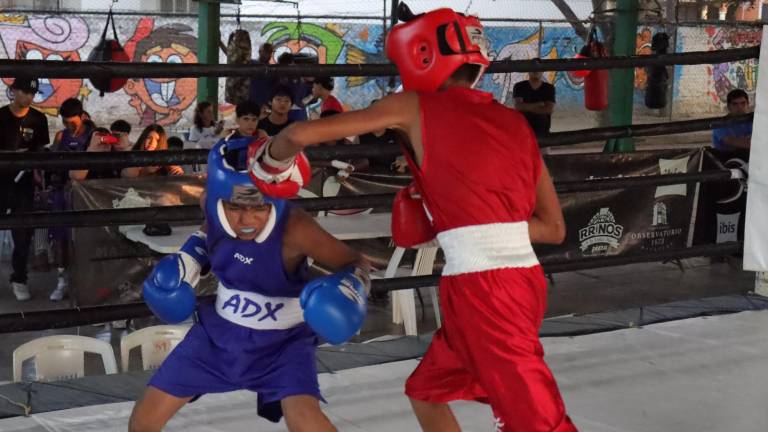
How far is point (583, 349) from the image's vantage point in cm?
369

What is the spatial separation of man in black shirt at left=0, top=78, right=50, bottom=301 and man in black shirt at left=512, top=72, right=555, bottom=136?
3.59 meters

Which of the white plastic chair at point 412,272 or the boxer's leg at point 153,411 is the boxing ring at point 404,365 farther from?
the white plastic chair at point 412,272

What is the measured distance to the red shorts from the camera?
211 centimetres

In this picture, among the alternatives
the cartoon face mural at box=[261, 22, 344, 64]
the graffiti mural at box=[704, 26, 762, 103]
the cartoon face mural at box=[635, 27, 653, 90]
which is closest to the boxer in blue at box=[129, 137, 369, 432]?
the cartoon face mural at box=[261, 22, 344, 64]

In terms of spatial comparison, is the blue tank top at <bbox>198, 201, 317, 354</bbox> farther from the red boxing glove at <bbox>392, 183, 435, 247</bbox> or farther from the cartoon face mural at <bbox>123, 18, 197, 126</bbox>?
the cartoon face mural at <bbox>123, 18, 197, 126</bbox>

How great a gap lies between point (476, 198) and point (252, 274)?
1.83 feet

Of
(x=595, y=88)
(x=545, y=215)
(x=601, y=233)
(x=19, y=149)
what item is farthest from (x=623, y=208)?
(x=545, y=215)

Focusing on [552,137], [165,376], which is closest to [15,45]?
[552,137]

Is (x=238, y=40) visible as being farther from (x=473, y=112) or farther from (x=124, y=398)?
(x=473, y=112)

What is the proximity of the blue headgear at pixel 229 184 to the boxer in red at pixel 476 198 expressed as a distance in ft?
0.52

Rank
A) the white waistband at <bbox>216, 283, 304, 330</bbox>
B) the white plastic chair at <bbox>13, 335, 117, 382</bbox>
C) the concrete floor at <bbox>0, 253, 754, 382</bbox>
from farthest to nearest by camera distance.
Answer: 1. the concrete floor at <bbox>0, 253, 754, 382</bbox>
2. the white plastic chair at <bbox>13, 335, 117, 382</bbox>
3. the white waistband at <bbox>216, 283, 304, 330</bbox>

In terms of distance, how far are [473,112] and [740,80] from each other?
1574 centimetres

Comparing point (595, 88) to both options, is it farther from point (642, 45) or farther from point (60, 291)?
point (642, 45)

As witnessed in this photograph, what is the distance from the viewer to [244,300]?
2.35m
